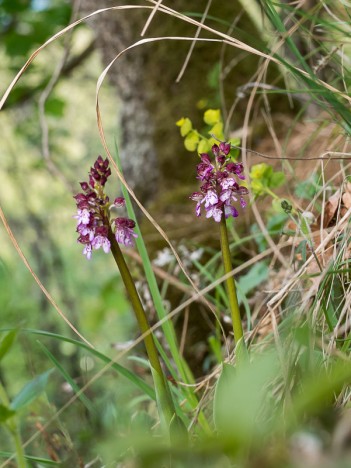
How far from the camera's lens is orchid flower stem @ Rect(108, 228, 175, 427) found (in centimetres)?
75

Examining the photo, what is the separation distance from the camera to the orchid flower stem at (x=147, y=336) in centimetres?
75

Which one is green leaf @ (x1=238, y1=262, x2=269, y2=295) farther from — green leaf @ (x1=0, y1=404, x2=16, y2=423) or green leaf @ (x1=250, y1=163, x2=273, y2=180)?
green leaf @ (x1=0, y1=404, x2=16, y2=423)

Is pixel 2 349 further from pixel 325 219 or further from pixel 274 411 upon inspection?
pixel 325 219

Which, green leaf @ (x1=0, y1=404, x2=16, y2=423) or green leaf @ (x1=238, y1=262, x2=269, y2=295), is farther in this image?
green leaf @ (x1=238, y1=262, x2=269, y2=295)

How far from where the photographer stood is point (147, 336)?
0.76 metres

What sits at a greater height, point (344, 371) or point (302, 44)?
point (302, 44)

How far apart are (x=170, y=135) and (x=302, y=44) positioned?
741 mm

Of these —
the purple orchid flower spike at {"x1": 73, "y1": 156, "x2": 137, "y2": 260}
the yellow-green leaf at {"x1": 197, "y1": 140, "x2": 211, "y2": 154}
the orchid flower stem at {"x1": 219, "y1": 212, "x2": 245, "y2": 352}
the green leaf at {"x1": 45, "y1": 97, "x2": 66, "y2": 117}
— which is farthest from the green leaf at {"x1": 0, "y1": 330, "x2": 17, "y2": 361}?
the green leaf at {"x1": 45, "y1": 97, "x2": 66, "y2": 117}

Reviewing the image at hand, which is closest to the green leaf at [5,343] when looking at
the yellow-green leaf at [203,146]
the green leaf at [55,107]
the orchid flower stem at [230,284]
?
the orchid flower stem at [230,284]

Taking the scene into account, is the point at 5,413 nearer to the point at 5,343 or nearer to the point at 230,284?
the point at 5,343

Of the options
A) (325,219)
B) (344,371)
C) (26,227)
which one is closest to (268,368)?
(344,371)

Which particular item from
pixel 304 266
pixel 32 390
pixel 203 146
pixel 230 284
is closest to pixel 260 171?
pixel 203 146

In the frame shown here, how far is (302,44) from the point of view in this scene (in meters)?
2.32

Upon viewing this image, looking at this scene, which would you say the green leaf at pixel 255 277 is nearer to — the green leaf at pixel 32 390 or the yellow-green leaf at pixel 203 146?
the yellow-green leaf at pixel 203 146
